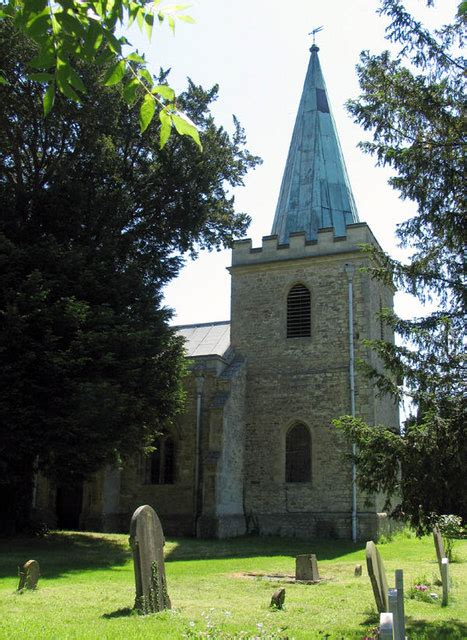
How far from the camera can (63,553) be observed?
49.2 feet

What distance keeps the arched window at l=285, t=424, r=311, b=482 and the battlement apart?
6.42 m

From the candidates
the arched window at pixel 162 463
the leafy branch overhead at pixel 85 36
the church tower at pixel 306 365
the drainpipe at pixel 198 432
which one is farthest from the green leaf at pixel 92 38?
the arched window at pixel 162 463

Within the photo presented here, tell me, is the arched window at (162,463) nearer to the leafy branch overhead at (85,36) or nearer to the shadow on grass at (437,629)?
the shadow on grass at (437,629)

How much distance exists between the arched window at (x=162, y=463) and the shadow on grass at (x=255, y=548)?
11.8 ft

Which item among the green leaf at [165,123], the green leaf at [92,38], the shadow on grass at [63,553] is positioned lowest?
the shadow on grass at [63,553]

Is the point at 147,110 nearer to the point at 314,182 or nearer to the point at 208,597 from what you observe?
the point at 208,597

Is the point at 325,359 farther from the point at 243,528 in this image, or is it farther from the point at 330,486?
the point at 243,528

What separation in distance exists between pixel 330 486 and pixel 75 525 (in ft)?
30.6

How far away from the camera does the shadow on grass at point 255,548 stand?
16.3 m

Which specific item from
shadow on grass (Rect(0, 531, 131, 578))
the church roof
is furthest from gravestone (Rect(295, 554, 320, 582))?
the church roof

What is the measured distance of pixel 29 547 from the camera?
15.7m

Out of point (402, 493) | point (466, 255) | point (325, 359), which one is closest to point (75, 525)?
point (325, 359)

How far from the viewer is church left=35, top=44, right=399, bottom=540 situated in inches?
840

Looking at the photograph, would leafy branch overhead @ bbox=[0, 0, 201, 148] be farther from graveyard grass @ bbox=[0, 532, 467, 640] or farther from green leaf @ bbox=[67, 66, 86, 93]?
graveyard grass @ bbox=[0, 532, 467, 640]
